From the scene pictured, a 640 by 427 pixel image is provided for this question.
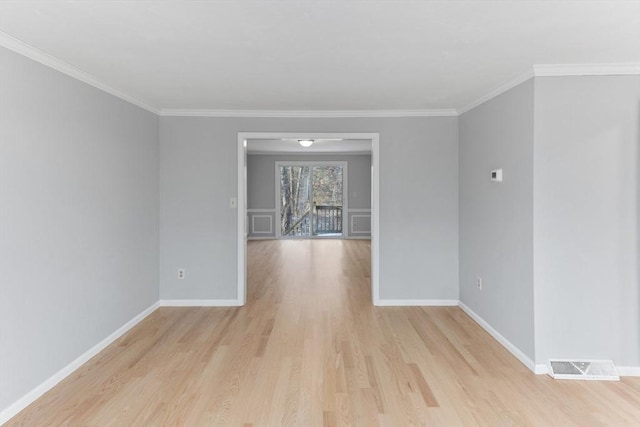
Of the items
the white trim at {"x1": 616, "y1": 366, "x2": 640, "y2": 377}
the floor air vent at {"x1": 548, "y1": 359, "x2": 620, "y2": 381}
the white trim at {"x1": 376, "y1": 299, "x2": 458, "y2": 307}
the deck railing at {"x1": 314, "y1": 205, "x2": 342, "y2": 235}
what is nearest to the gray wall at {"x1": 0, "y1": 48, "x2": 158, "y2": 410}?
the white trim at {"x1": 376, "y1": 299, "x2": 458, "y2": 307}

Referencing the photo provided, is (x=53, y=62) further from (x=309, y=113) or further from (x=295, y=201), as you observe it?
(x=295, y=201)

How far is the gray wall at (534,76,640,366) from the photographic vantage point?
8.86ft

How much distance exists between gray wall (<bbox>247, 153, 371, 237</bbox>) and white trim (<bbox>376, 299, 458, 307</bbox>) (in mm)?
5982

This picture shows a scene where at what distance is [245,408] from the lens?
229cm

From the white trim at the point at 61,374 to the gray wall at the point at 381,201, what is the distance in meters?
0.83

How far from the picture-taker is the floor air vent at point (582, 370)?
2646 millimetres

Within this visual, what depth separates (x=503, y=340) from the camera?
Result: 10.6 feet

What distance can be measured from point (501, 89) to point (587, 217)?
1.27 metres

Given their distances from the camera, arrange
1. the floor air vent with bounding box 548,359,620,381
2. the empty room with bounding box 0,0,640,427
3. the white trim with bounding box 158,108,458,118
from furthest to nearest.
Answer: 1. the white trim with bounding box 158,108,458,118
2. the floor air vent with bounding box 548,359,620,381
3. the empty room with bounding box 0,0,640,427

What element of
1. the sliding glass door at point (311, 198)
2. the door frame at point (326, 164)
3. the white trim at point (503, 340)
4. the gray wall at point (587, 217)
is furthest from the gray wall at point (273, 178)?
the gray wall at point (587, 217)

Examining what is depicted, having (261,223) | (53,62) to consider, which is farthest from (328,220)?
(53,62)

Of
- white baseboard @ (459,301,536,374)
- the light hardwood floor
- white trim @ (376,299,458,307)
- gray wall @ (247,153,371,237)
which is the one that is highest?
gray wall @ (247,153,371,237)

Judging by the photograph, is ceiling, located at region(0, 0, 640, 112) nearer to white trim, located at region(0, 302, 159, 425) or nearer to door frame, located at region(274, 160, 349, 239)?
white trim, located at region(0, 302, 159, 425)

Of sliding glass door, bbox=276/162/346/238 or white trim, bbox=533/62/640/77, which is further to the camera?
sliding glass door, bbox=276/162/346/238
